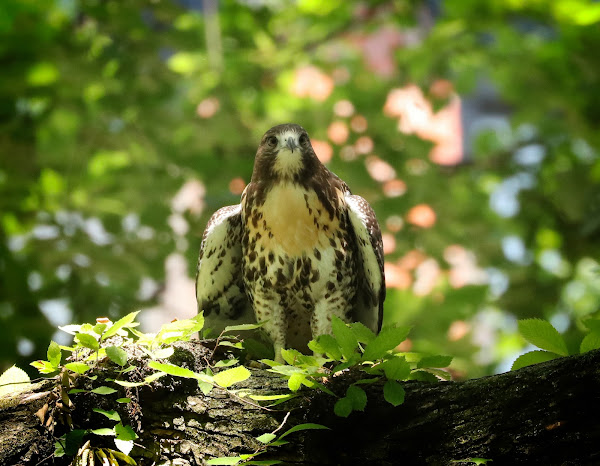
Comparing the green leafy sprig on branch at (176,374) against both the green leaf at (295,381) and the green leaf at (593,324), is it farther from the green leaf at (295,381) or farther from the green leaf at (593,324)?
the green leaf at (593,324)

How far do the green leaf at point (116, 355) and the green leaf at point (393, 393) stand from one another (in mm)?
787

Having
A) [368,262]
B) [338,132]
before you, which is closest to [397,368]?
[368,262]

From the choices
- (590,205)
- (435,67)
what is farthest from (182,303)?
(590,205)

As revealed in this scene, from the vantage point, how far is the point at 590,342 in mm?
1953

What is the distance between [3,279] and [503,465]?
13.1 feet

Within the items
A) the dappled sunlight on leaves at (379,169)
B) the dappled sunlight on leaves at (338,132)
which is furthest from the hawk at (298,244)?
the dappled sunlight on leaves at (338,132)

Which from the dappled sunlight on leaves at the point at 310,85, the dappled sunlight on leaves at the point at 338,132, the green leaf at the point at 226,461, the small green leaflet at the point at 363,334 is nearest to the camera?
the green leaf at the point at 226,461

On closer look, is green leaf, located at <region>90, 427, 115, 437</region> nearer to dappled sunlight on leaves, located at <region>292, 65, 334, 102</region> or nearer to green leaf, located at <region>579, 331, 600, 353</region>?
green leaf, located at <region>579, 331, 600, 353</region>

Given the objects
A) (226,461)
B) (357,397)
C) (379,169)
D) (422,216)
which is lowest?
(226,461)

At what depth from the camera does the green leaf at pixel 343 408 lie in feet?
6.24

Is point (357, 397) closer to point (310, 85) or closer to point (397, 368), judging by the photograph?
point (397, 368)

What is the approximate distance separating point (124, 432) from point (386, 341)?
0.81m

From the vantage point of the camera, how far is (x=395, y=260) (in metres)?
6.10

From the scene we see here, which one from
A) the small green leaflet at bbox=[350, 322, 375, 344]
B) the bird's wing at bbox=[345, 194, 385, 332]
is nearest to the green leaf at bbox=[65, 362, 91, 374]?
the small green leaflet at bbox=[350, 322, 375, 344]
